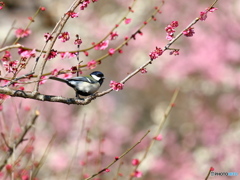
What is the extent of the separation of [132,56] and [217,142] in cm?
438

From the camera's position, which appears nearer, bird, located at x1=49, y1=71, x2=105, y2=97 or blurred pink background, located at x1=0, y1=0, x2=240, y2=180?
bird, located at x1=49, y1=71, x2=105, y2=97

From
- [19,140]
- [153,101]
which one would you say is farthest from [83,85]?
[153,101]

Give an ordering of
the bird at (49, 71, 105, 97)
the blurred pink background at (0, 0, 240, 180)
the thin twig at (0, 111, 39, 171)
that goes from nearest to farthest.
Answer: the bird at (49, 71, 105, 97) < the thin twig at (0, 111, 39, 171) < the blurred pink background at (0, 0, 240, 180)

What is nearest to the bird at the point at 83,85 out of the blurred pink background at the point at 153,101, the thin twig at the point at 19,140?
the thin twig at the point at 19,140

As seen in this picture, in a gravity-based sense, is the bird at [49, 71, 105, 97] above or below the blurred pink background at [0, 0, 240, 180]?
below

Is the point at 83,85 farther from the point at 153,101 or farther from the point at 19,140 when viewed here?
the point at 153,101

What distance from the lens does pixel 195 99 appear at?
1266 cm

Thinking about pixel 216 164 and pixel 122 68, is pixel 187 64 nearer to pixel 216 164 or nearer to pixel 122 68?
pixel 122 68

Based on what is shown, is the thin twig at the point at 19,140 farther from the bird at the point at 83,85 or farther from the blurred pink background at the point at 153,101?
the blurred pink background at the point at 153,101

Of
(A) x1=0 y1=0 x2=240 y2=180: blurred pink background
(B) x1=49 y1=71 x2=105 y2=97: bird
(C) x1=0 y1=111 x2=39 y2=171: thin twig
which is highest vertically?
(A) x1=0 y1=0 x2=240 y2=180: blurred pink background

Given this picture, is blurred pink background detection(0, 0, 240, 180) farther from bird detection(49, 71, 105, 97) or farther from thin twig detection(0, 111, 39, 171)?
bird detection(49, 71, 105, 97)

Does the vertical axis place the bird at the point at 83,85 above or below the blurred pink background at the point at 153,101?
below

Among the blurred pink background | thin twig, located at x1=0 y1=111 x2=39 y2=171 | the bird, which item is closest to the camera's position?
the bird

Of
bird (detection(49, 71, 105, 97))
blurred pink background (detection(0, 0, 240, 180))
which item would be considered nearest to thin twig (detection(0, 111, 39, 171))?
bird (detection(49, 71, 105, 97))
